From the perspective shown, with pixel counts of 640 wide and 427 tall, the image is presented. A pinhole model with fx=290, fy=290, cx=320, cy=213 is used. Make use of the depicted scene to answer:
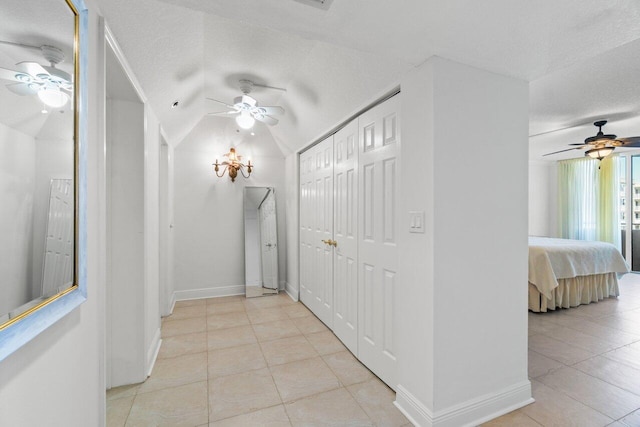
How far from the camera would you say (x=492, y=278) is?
1.82 m

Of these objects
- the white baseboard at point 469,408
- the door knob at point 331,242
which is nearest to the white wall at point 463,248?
the white baseboard at point 469,408

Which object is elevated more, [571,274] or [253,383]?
[571,274]

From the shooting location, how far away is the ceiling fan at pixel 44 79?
0.72 m

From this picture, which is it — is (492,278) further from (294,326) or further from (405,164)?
(294,326)

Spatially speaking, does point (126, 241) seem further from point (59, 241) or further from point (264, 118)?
point (264, 118)

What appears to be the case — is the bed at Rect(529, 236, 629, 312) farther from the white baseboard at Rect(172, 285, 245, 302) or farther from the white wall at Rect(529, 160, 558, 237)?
the white baseboard at Rect(172, 285, 245, 302)

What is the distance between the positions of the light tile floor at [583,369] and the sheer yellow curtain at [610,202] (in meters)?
2.99

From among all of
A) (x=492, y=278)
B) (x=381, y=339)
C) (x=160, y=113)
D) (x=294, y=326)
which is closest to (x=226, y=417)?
(x=381, y=339)

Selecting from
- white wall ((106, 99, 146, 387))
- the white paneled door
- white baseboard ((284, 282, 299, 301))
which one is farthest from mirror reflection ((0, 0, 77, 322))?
white baseboard ((284, 282, 299, 301))

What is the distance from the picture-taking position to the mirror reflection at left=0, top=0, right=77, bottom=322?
Result: 0.70 meters

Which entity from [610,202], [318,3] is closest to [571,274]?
[610,202]

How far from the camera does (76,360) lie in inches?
43.5

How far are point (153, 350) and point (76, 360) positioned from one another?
5.06 feet

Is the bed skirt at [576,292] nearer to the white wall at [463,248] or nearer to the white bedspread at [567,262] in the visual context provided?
the white bedspread at [567,262]
